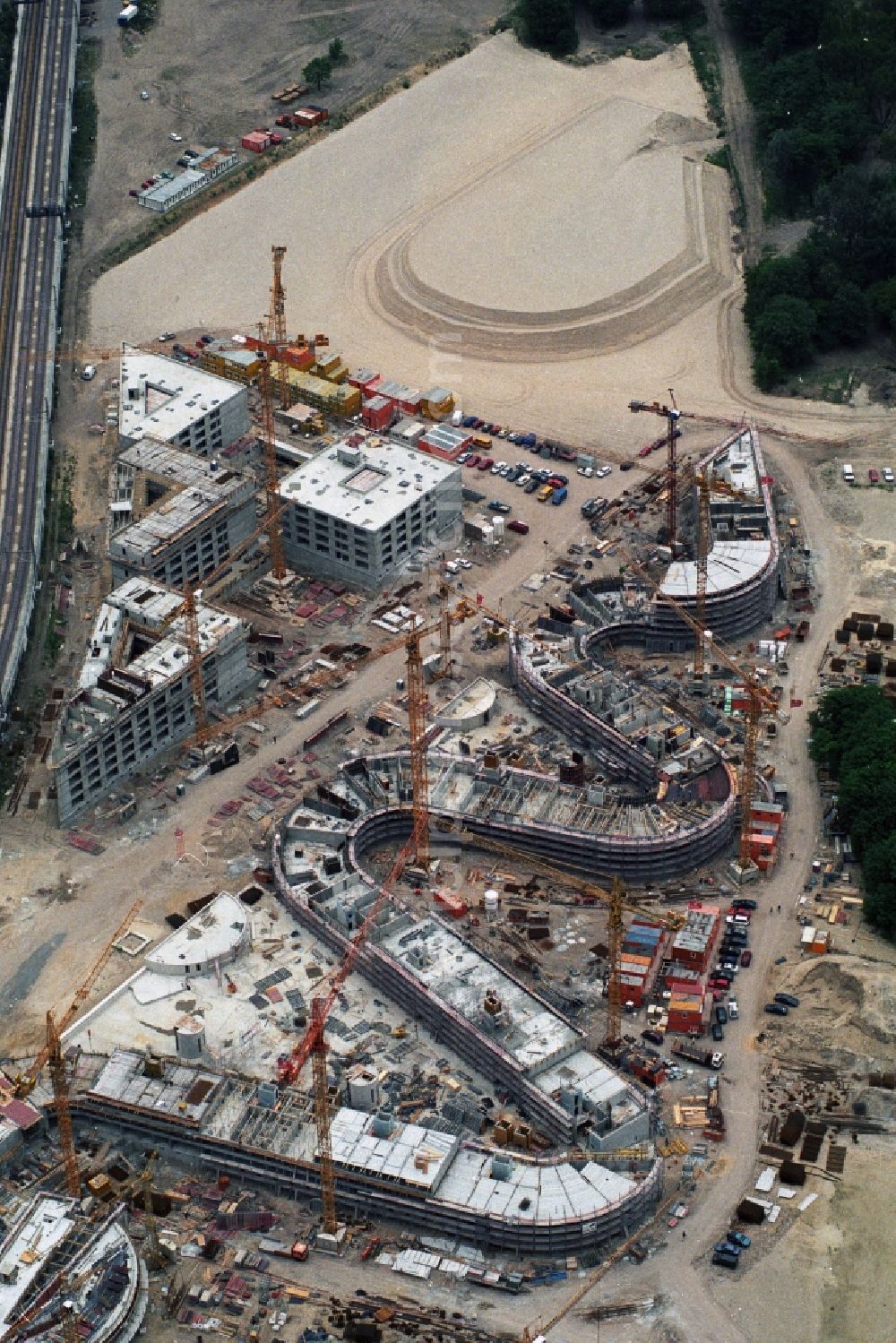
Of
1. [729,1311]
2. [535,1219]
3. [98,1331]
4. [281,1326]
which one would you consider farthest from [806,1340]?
[98,1331]

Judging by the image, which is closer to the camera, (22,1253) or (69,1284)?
(69,1284)

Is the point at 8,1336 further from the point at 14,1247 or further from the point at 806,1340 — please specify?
the point at 806,1340

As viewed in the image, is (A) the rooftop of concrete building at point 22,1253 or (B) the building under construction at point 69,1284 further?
(A) the rooftop of concrete building at point 22,1253

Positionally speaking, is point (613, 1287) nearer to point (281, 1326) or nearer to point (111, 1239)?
point (281, 1326)

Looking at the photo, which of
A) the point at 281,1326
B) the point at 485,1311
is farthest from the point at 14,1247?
the point at 485,1311

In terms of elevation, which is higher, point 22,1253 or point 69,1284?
point 22,1253

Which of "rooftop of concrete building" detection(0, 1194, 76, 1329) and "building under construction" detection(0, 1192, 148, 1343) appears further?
"rooftop of concrete building" detection(0, 1194, 76, 1329)
